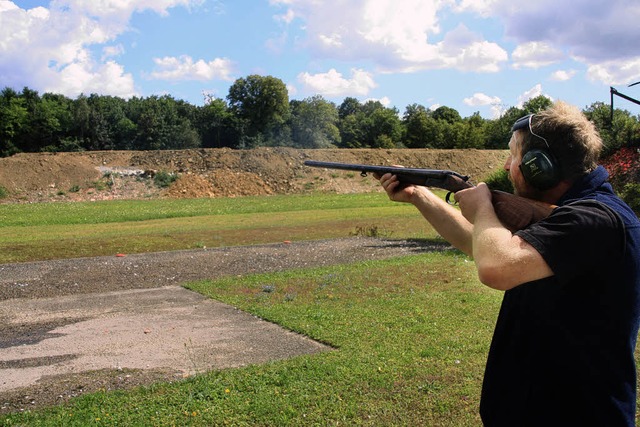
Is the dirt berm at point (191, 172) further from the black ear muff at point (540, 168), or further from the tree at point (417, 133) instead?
the black ear muff at point (540, 168)

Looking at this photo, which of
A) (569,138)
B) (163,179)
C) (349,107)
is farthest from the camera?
(349,107)

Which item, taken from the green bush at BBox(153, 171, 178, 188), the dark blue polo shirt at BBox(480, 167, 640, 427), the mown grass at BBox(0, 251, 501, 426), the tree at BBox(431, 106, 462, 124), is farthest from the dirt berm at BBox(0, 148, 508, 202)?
the dark blue polo shirt at BBox(480, 167, 640, 427)

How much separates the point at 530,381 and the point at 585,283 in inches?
21.1

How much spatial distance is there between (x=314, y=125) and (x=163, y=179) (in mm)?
38697

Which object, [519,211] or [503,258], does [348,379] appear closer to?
[519,211]

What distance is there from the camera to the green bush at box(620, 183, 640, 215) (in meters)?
14.3

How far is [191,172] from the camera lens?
60.2m

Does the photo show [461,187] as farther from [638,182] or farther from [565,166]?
[638,182]

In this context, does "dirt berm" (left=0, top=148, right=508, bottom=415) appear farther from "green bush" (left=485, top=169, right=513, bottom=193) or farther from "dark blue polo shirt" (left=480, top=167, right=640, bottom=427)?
"dark blue polo shirt" (left=480, top=167, right=640, bottom=427)

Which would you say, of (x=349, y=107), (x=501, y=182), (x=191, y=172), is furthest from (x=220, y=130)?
(x=501, y=182)

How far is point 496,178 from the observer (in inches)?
812

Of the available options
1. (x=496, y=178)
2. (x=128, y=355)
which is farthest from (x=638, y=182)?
(x=128, y=355)

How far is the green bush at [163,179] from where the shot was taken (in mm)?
56344

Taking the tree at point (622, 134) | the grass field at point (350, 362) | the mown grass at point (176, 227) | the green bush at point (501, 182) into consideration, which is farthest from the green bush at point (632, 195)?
the mown grass at point (176, 227)
